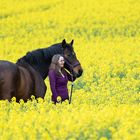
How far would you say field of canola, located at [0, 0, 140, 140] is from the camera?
21.9 ft

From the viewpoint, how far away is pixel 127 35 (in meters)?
26.7

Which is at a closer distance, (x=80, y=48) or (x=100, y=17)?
(x=80, y=48)

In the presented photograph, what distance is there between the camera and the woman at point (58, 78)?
10.3 m

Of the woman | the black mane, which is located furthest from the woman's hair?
the black mane

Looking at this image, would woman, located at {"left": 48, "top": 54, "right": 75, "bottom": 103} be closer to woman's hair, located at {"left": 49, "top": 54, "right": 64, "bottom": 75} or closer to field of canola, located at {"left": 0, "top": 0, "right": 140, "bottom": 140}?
woman's hair, located at {"left": 49, "top": 54, "right": 64, "bottom": 75}

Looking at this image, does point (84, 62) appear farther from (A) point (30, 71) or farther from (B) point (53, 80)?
(A) point (30, 71)

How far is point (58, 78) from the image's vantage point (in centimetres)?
1062

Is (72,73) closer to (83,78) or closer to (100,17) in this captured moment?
(83,78)

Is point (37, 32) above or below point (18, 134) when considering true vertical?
above

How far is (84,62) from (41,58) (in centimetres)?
885

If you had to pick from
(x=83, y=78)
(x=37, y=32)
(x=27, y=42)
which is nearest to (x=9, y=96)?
(x=83, y=78)

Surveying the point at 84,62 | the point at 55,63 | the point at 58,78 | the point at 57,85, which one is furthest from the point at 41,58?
the point at 84,62

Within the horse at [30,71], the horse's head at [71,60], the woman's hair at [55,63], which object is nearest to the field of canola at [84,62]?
the horse at [30,71]

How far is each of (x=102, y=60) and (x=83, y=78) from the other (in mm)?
3645
